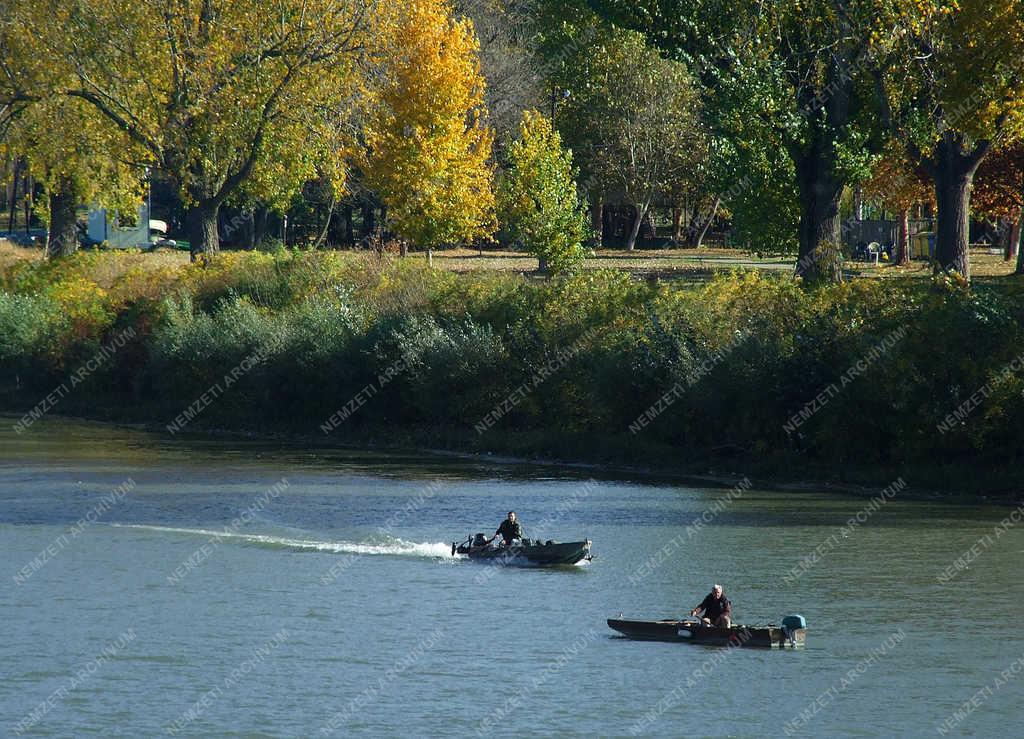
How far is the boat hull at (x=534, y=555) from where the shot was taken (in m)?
35.2

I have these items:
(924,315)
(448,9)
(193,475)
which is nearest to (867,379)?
(924,315)

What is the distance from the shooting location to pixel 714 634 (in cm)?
2884

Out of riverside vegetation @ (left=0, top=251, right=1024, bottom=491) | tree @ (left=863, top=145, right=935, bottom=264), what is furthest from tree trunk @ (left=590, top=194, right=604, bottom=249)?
riverside vegetation @ (left=0, top=251, right=1024, bottom=491)

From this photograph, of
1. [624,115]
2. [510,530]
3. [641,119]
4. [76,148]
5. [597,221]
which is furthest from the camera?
[597,221]

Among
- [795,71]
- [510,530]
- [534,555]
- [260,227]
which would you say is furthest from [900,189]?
[510,530]

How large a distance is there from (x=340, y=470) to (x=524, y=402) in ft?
27.3

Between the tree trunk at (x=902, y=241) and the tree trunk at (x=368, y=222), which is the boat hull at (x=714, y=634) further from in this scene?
the tree trunk at (x=368, y=222)

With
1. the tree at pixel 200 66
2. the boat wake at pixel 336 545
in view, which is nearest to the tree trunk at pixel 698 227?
the tree at pixel 200 66

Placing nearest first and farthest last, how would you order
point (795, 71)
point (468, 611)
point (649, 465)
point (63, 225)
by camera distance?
1. point (468, 611)
2. point (649, 465)
3. point (795, 71)
4. point (63, 225)

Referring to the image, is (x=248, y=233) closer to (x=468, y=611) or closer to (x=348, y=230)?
(x=348, y=230)

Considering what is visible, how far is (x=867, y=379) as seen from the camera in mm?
46188

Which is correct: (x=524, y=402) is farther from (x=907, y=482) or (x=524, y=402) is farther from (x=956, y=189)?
(x=956, y=189)

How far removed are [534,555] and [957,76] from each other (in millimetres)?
29253

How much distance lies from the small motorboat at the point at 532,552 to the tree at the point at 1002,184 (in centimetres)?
4638
